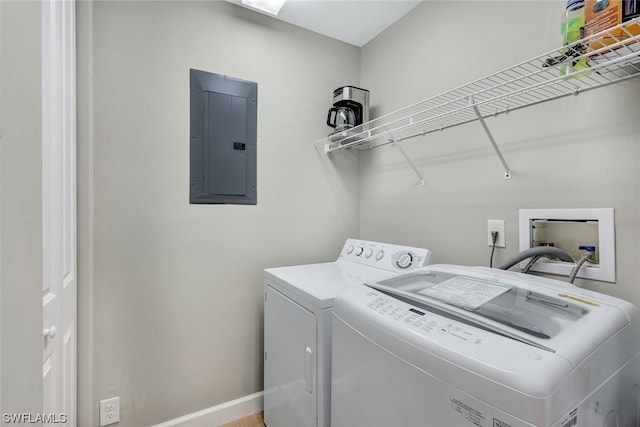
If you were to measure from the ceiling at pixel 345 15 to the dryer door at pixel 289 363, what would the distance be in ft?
5.70

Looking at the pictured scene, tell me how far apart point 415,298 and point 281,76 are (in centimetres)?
169

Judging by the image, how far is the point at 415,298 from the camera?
905 millimetres

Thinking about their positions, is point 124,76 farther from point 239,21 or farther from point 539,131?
point 539,131

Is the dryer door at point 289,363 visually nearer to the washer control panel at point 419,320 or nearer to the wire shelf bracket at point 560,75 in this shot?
the washer control panel at point 419,320

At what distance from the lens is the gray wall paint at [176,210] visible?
1.46 meters

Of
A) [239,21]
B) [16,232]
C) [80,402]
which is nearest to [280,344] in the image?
[80,402]

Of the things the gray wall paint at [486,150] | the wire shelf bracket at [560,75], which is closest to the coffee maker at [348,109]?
the gray wall paint at [486,150]

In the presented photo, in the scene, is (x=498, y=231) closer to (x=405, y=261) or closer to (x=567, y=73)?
(x=405, y=261)

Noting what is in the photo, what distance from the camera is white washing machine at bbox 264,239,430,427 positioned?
1142mm

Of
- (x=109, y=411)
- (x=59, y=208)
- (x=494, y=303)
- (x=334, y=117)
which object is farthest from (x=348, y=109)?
(x=109, y=411)

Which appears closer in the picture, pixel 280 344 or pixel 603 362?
pixel 603 362

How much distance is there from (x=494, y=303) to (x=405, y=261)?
2.20ft

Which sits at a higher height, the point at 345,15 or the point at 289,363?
the point at 345,15

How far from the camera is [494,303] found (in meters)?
0.84
